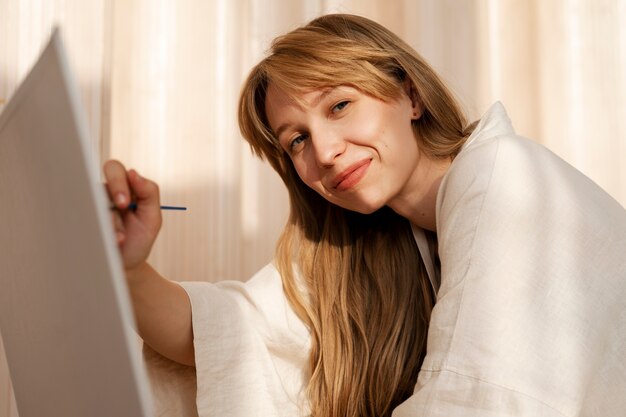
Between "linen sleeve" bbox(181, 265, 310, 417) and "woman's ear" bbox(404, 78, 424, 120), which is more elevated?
"woman's ear" bbox(404, 78, 424, 120)

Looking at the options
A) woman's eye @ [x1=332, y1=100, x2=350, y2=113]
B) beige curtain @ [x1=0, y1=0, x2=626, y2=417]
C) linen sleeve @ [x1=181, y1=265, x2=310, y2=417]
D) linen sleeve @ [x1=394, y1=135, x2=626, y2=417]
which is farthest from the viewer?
beige curtain @ [x1=0, y1=0, x2=626, y2=417]

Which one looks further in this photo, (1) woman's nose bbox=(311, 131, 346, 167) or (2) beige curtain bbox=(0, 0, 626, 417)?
(2) beige curtain bbox=(0, 0, 626, 417)

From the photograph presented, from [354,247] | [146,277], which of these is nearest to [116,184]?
[146,277]

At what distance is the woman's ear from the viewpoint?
1553 millimetres

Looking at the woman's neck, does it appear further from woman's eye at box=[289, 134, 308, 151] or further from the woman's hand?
the woman's hand

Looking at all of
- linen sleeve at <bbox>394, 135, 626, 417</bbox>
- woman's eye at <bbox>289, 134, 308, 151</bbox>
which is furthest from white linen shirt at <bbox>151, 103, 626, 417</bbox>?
woman's eye at <bbox>289, 134, 308, 151</bbox>

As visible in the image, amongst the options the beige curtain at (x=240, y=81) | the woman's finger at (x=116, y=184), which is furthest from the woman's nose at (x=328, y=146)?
the beige curtain at (x=240, y=81)

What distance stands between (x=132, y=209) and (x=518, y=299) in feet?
1.71

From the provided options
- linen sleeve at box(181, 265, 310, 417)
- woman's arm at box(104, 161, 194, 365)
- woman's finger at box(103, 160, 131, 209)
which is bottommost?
linen sleeve at box(181, 265, 310, 417)

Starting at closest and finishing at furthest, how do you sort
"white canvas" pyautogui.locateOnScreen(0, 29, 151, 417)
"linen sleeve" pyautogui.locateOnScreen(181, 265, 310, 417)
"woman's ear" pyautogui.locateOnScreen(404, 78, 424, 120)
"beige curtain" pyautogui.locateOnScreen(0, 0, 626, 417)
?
"white canvas" pyautogui.locateOnScreen(0, 29, 151, 417) < "linen sleeve" pyautogui.locateOnScreen(181, 265, 310, 417) < "woman's ear" pyautogui.locateOnScreen(404, 78, 424, 120) < "beige curtain" pyautogui.locateOnScreen(0, 0, 626, 417)

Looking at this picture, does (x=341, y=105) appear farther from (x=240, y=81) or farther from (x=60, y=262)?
(x=240, y=81)

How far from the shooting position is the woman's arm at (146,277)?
84 cm

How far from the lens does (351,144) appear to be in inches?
55.6

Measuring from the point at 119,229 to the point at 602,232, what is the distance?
27.2 inches
